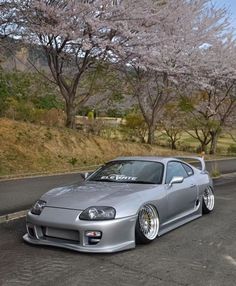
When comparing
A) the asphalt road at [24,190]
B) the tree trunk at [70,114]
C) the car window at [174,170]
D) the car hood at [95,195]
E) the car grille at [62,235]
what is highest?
the tree trunk at [70,114]

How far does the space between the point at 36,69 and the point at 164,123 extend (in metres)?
10.2

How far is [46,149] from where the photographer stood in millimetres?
18484

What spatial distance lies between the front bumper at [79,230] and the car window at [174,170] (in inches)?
62.3

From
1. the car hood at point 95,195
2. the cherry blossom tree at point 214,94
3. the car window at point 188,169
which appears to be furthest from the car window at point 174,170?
the cherry blossom tree at point 214,94

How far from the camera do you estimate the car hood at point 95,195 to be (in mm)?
5910

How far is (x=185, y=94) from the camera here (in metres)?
29.5

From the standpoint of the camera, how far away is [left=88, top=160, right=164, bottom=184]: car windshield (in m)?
7.01

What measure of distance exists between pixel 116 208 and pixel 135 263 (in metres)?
0.79

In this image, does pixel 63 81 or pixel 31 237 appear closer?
pixel 31 237

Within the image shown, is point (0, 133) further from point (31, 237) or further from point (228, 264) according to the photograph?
point (228, 264)

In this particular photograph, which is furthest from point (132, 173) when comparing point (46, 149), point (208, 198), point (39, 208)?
point (46, 149)

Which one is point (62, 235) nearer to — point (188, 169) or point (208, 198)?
point (188, 169)

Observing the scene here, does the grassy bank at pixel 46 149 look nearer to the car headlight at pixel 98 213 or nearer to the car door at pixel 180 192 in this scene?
the car door at pixel 180 192

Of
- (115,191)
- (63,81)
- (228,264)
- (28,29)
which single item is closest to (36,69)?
(63,81)
